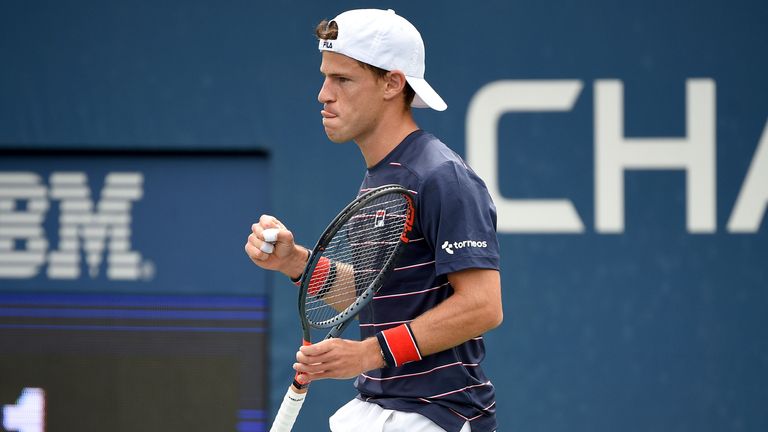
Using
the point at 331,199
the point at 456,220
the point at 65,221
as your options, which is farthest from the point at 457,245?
the point at 65,221

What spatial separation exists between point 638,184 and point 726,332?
64 cm

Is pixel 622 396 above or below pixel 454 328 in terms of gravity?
below

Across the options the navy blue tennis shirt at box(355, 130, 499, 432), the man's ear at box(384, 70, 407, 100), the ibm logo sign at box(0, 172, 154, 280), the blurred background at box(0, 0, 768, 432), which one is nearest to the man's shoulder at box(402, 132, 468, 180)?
the navy blue tennis shirt at box(355, 130, 499, 432)

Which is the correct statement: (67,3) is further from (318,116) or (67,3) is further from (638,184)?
(638,184)

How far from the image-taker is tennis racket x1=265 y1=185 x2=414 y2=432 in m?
2.45

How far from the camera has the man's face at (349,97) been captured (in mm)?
2596

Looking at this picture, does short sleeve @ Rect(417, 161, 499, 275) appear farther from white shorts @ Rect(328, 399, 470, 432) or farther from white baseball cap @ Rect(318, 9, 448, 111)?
white shorts @ Rect(328, 399, 470, 432)

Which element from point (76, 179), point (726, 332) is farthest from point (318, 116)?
point (726, 332)

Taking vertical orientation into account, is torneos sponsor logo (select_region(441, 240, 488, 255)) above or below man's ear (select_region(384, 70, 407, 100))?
below

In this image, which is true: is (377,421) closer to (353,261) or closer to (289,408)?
(289,408)

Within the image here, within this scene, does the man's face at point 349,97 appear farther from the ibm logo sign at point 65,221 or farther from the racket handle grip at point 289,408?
the ibm logo sign at point 65,221

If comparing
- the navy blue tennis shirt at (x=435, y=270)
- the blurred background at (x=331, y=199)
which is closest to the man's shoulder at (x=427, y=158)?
the navy blue tennis shirt at (x=435, y=270)

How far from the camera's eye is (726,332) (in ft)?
14.4

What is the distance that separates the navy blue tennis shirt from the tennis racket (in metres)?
0.04
